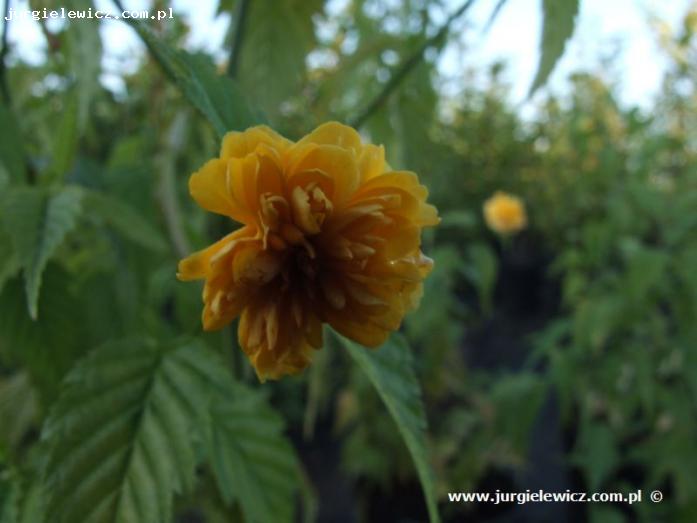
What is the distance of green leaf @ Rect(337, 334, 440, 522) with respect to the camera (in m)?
0.32

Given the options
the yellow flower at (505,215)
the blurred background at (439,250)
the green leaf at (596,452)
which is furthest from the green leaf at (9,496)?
the yellow flower at (505,215)

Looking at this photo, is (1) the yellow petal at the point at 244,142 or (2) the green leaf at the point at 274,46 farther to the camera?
(2) the green leaf at the point at 274,46

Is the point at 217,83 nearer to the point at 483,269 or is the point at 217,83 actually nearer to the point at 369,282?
the point at 369,282

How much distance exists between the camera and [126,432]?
36 centimetres

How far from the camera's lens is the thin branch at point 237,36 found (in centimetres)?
51

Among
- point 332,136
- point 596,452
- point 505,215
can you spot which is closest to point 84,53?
point 332,136

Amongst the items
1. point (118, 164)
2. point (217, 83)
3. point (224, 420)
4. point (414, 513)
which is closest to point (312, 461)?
point (414, 513)

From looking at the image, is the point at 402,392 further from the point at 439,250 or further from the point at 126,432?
the point at 439,250

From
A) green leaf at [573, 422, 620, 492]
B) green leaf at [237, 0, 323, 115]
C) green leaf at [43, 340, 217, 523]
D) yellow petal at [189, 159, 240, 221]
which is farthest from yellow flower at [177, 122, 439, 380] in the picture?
green leaf at [573, 422, 620, 492]

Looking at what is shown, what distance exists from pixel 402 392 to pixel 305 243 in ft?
0.39

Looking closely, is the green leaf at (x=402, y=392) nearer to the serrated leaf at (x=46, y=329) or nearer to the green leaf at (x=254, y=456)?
the green leaf at (x=254, y=456)

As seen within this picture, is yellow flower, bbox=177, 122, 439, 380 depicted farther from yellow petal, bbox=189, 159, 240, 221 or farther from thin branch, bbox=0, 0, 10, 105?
thin branch, bbox=0, 0, 10, 105

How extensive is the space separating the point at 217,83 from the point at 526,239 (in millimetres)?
2155

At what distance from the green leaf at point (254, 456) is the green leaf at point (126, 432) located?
5 cm
